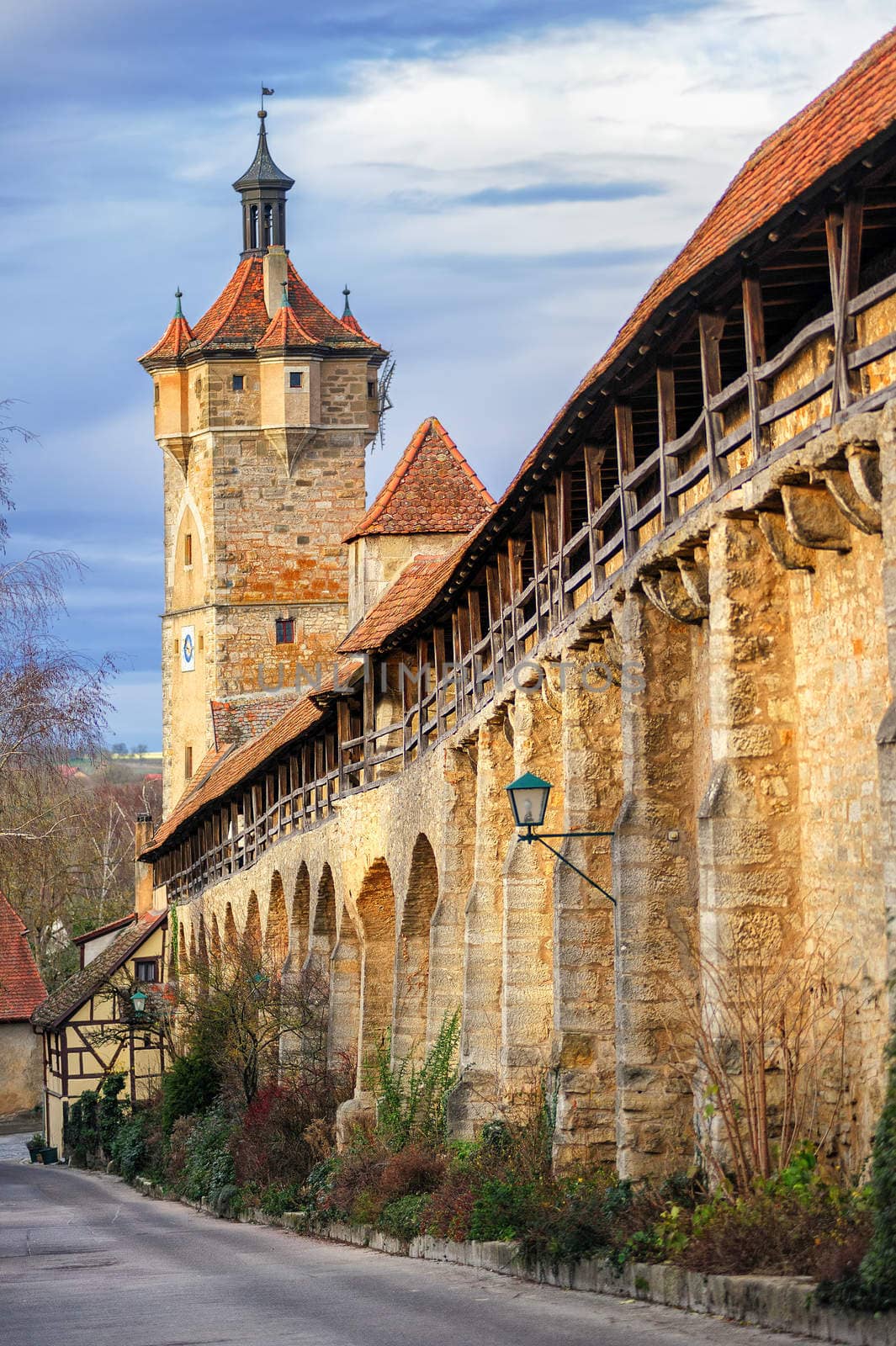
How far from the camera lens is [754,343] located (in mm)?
11383

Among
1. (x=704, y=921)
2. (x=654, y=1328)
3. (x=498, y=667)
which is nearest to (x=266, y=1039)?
(x=498, y=667)

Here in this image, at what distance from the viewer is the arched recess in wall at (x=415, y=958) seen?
23266mm

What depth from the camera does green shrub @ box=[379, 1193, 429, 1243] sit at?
16.6m

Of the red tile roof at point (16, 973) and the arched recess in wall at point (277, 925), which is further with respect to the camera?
the red tile roof at point (16, 973)

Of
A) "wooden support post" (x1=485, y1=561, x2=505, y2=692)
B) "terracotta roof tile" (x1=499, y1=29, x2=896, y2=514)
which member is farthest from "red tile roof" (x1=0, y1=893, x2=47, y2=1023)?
"terracotta roof tile" (x1=499, y1=29, x2=896, y2=514)

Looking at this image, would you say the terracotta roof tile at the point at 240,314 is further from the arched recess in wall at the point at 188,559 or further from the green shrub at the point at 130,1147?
the green shrub at the point at 130,1147

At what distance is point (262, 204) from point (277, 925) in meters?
27.5

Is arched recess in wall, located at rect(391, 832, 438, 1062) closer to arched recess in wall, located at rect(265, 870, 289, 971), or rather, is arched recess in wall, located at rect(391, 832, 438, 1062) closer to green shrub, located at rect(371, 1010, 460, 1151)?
green shrub, located at rect(371, 1010, 460, 1151)

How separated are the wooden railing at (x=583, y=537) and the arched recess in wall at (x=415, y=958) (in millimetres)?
1425

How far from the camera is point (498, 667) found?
1919 cm

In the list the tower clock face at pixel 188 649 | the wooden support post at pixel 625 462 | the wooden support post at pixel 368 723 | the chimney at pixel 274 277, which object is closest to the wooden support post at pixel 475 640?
the wooden support post at pixel 368 723

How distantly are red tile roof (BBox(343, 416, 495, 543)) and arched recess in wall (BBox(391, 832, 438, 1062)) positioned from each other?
1007 centimetres

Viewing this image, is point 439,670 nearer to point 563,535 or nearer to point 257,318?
point 563,535

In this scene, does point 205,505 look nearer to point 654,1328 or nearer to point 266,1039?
point 266,1039
